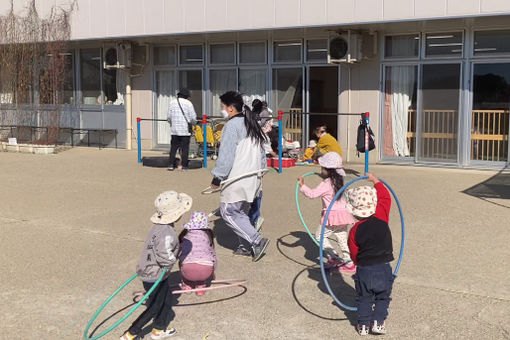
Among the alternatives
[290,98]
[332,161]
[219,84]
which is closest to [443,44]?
[290,98]

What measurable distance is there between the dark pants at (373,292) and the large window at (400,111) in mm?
9556

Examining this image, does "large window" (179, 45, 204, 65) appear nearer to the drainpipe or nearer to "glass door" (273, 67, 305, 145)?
the drainpipe

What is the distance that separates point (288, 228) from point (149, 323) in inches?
122

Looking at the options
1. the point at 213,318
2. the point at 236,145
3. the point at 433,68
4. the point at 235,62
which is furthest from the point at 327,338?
the point at 235,62

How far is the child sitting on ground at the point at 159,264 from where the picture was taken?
4.07 m

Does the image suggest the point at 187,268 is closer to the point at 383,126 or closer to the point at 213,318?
the point at 213,318

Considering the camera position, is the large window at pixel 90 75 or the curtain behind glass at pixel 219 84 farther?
the large window at pixel 90 75

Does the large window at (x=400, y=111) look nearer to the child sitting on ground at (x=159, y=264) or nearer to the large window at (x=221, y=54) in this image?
the large window at (x=221, y=54)

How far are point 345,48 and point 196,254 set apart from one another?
919 cm

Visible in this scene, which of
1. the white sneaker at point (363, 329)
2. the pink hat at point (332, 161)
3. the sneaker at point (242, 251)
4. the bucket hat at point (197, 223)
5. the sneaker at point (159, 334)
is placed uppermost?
the pink hat at point (332, 161)

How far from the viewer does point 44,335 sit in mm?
4141

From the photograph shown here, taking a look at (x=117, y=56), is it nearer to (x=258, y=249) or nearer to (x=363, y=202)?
(x=258, y=249)

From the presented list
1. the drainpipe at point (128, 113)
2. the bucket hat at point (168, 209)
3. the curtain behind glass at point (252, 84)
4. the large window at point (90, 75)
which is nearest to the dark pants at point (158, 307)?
the bucket hat at point (168, 209)

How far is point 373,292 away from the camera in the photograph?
162 inches
